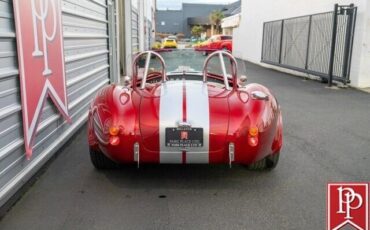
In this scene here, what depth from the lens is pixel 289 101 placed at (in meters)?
9.07

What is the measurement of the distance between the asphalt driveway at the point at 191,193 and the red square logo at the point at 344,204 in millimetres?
704

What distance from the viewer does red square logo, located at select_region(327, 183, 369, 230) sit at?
2.28 metres

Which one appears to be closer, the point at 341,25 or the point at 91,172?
the point at 91,172

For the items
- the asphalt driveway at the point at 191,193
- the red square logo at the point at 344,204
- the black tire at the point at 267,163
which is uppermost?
the red square logo at the point at 344,204

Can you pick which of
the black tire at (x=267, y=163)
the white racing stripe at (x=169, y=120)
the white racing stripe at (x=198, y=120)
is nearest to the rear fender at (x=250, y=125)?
the white racing stripe at (x=198, y=120)

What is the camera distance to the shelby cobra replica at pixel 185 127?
3.50 meters

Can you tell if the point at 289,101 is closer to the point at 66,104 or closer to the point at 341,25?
the point at 341,25

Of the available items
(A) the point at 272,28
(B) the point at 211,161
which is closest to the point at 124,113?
(B) the point at 211,161

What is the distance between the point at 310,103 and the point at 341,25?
3.83m

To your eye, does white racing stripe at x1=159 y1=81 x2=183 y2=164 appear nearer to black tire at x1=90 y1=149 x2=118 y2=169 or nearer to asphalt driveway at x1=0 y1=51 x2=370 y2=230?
asphalt driveway at x1=0 y1=51 x2=370 y2=230

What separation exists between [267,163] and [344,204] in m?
1.92

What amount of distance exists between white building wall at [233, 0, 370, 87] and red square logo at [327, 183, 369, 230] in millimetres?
2894

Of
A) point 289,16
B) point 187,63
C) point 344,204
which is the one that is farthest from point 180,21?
point 344,204

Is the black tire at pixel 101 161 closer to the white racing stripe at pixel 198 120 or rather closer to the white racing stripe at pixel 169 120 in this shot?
the white racing stripe at pixel 169 120
